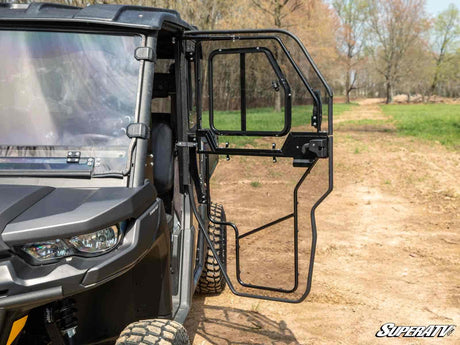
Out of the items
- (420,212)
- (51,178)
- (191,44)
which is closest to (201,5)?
(420,212)

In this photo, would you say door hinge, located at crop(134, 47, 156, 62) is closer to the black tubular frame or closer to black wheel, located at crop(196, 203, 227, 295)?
the black tubular frame

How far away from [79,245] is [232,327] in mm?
2435

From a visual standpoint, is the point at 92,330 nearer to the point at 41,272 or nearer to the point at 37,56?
the point at 41,272

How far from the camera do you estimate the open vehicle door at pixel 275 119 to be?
3115 mm

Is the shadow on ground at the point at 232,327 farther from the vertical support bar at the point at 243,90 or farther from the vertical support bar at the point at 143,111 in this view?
the vertical support bar at the point at 143,111

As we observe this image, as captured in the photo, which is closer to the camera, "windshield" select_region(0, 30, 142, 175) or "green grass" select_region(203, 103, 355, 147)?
"windshield" select_region(0, 30, 142, 175)

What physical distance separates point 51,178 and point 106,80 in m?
0.58

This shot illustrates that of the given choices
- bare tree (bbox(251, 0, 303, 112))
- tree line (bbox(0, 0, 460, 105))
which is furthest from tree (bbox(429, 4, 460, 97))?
bare tree (bbox(251, 0, 303, 112))

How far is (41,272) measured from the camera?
2.12 m

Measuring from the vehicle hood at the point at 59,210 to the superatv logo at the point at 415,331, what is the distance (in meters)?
2.67

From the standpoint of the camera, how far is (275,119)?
128 inches

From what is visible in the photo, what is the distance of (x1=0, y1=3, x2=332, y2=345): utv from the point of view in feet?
7.21

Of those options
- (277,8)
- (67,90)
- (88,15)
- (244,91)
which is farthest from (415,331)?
(277,8)

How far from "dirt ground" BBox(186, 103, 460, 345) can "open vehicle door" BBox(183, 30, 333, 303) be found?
0.15 ft
